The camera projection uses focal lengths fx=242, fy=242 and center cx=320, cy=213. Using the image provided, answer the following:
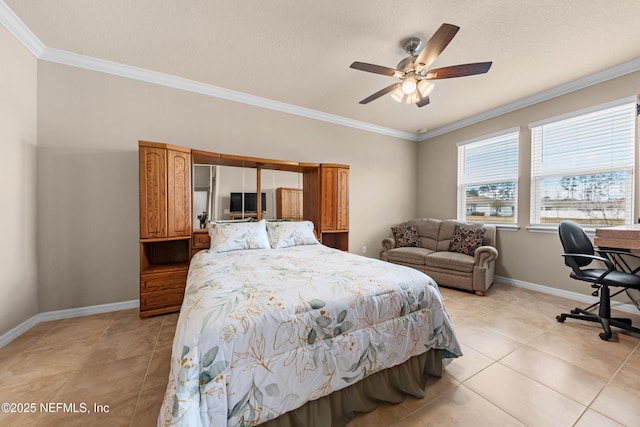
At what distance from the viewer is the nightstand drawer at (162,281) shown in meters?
2.63

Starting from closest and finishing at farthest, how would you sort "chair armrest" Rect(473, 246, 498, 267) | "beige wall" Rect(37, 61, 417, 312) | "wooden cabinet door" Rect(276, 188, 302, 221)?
"beige wall" Rect(37, 61, 417, 312) < "chair armrest" Rect(473, 246, 498, 267) < "wooden cabinet door" Rect(276, 188, 302, 221)

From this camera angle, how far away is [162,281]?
2.71 m

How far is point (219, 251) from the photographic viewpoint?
104 inches

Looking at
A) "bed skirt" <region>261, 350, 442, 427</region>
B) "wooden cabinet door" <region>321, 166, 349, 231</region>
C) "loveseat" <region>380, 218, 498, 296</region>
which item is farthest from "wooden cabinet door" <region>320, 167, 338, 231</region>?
"bed skirt" <region>261, 350, 442, 427</region>

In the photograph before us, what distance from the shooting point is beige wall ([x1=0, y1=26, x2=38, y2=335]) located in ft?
6.88

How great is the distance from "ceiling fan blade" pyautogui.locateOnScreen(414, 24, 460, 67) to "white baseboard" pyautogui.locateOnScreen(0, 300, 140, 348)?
13.1 feet

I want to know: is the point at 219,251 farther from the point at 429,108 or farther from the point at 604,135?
the point at 604,135

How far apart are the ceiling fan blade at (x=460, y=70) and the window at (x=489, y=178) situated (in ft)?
7.93

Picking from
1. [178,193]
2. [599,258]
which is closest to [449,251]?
[599,258]

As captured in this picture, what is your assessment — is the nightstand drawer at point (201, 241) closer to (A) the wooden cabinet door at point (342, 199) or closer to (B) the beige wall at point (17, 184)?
(B) the beige wall at point (17, 184)

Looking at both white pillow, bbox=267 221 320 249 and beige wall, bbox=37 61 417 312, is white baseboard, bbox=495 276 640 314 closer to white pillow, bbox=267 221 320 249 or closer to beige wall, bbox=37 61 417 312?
white pillow, bbox=267 221 320 249

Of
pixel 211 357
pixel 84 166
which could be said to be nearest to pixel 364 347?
pixel 211 357

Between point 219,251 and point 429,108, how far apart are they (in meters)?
3.74

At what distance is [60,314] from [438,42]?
14.5 ft
